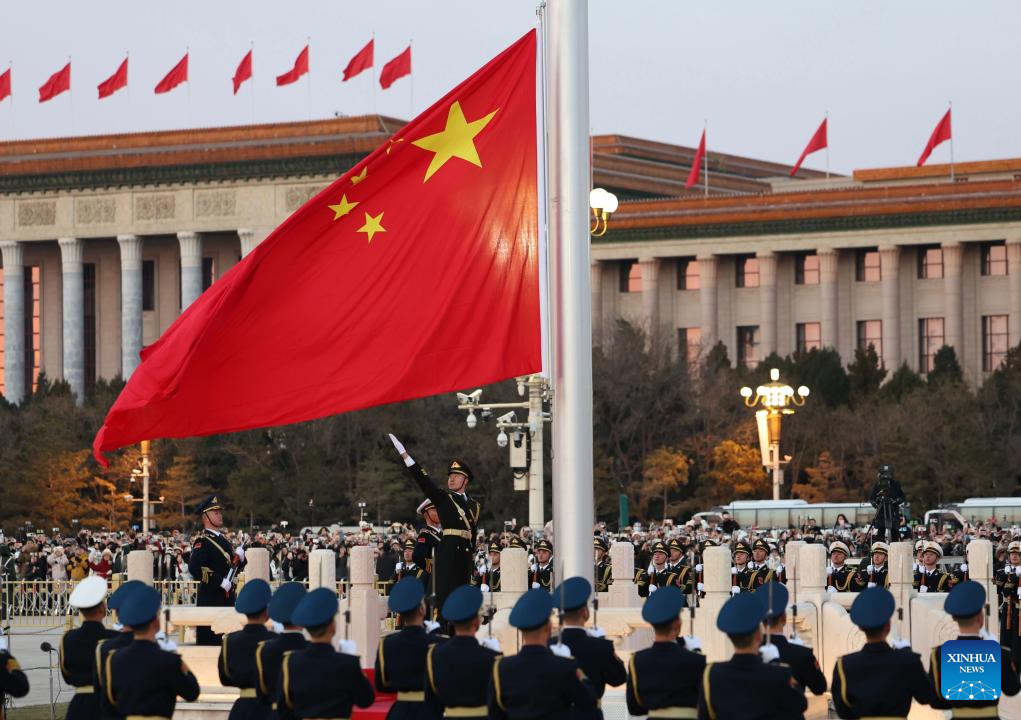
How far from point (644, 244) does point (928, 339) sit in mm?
13818

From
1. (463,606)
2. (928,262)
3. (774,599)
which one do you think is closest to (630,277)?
(928,262)

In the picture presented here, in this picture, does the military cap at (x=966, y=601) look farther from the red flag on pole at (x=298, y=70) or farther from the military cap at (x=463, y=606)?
the red flag on pole at (x=298, y=70)

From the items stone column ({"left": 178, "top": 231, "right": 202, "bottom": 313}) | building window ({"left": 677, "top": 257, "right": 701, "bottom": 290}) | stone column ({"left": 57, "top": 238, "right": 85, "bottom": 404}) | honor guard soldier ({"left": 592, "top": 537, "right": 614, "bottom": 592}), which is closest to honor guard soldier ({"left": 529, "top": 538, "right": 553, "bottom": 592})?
honor guard soldier ({"left": 592, "top": 537, "right": 614, "bottom": 592})

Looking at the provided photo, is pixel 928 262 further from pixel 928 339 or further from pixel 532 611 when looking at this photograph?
pixel 532 611

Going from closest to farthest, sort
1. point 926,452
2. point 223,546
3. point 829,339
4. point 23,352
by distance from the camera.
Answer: point 223,546 → point 926,452 → point 829,339 → point 23,352

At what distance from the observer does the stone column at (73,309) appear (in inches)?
3984

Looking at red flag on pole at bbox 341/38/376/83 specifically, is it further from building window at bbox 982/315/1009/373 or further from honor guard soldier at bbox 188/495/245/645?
honor guard soldier at bbox 188/495/245/645

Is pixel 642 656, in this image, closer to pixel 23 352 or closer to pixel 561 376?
pixel 561 376

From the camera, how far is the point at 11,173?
101312mm

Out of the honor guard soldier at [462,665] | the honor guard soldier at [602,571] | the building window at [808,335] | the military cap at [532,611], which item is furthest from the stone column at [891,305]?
the military cap at [532,611]

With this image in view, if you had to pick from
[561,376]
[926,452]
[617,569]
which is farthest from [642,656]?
[926,452]

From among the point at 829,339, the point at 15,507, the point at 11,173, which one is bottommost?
the point at 15,507

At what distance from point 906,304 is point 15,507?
149 feet

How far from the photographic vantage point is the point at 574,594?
13.0 metres
